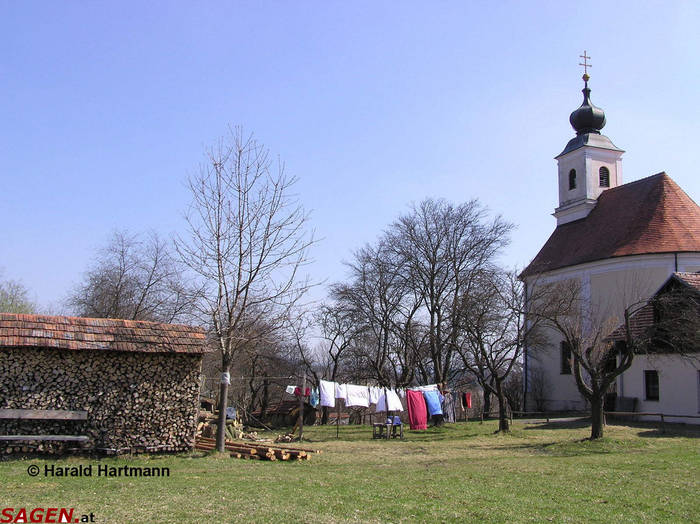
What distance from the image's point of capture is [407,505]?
889 centimetres

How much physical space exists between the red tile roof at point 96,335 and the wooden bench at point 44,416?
1408 millimetres

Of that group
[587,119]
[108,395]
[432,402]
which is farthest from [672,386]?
[587,119]

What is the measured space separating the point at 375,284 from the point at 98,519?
27748mm

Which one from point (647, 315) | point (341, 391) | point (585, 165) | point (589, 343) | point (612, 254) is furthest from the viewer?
point (585, 165)

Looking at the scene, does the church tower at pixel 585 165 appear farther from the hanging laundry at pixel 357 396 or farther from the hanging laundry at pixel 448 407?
the hanging laundry at pixel 357 396

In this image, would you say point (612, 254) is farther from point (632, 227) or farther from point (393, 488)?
point (393, 488)

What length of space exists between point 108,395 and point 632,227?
3041 cm

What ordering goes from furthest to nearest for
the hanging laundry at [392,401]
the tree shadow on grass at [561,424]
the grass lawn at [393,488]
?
1. the tree shadow on grass at [561,424]
2. the hanging laundry at [392,401]
3. the grass lawn at [393,488]

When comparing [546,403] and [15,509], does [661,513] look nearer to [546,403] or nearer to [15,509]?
[15,509]

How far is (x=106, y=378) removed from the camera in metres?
14.9

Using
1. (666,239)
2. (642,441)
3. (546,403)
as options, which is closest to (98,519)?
(642,441)

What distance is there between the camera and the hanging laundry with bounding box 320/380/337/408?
21.7 metres

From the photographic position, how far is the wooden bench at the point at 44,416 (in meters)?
13.8

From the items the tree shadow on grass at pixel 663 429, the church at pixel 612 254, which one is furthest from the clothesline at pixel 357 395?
the tree shadow on grass at pixel 663 429
